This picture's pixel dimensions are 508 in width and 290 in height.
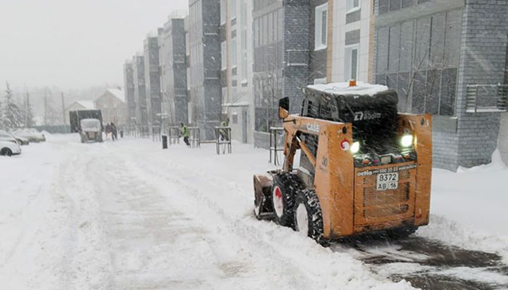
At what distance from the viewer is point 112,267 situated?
6.26m

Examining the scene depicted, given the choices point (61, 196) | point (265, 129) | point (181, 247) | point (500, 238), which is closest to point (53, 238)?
point (181, 247)

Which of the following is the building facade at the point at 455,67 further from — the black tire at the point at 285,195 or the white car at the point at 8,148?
the white car at the point at 8,148

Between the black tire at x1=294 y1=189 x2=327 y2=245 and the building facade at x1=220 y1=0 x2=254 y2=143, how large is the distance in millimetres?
20833

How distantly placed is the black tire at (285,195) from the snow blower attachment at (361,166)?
3.7 inches

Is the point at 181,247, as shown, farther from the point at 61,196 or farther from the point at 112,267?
the point at 61,196

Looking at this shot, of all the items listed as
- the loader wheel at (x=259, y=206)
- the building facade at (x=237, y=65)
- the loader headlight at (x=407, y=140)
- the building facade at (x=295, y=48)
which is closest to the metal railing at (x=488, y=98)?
the loader headlight at (x=407, y=140)

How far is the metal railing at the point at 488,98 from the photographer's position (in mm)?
12484

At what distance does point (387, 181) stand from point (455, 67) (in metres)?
8.41

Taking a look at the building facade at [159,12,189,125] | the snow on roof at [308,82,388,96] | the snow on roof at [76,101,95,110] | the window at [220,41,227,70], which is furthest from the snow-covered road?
the snow on roof at [76,101,95,110]

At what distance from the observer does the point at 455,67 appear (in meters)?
12.9

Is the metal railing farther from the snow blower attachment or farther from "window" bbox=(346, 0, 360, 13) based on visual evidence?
"window" bbox=(346, 0, 360, 13)

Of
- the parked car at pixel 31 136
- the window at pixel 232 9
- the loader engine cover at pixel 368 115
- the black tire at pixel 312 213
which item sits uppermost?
the window at pixel 232 9

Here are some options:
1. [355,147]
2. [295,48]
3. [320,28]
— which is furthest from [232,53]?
[355,147]

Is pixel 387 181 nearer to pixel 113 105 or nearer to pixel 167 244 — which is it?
pixel 167 244
